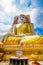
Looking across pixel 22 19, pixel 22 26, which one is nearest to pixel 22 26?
pixel 22 26

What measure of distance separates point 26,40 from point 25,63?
158cm

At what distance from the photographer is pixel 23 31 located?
6914 millimetres

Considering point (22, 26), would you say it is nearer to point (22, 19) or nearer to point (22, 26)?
point (22, 26)

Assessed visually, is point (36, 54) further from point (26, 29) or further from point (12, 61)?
point (26, 29)

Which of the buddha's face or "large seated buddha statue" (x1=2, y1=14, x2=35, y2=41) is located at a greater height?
the buddha's face

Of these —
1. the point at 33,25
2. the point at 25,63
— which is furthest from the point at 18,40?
the point at 33,25

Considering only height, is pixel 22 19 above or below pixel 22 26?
above

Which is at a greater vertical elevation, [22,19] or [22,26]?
[22,19]

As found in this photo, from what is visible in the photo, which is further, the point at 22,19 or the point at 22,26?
the point at 22,19

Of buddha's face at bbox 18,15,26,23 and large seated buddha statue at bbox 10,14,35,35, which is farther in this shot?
buddha's face at bbox 18,15,26,23

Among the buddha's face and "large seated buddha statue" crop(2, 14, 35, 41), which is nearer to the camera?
"large seated buddha statue" crop(2, 14, 35, 41)

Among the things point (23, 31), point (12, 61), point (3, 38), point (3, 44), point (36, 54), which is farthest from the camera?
point (23, 31)

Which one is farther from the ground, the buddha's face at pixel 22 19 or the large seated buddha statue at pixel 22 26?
the buddha's face at pixel 22 19

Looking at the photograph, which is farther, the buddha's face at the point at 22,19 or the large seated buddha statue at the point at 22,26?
the buddha's face at the point at 22,19
